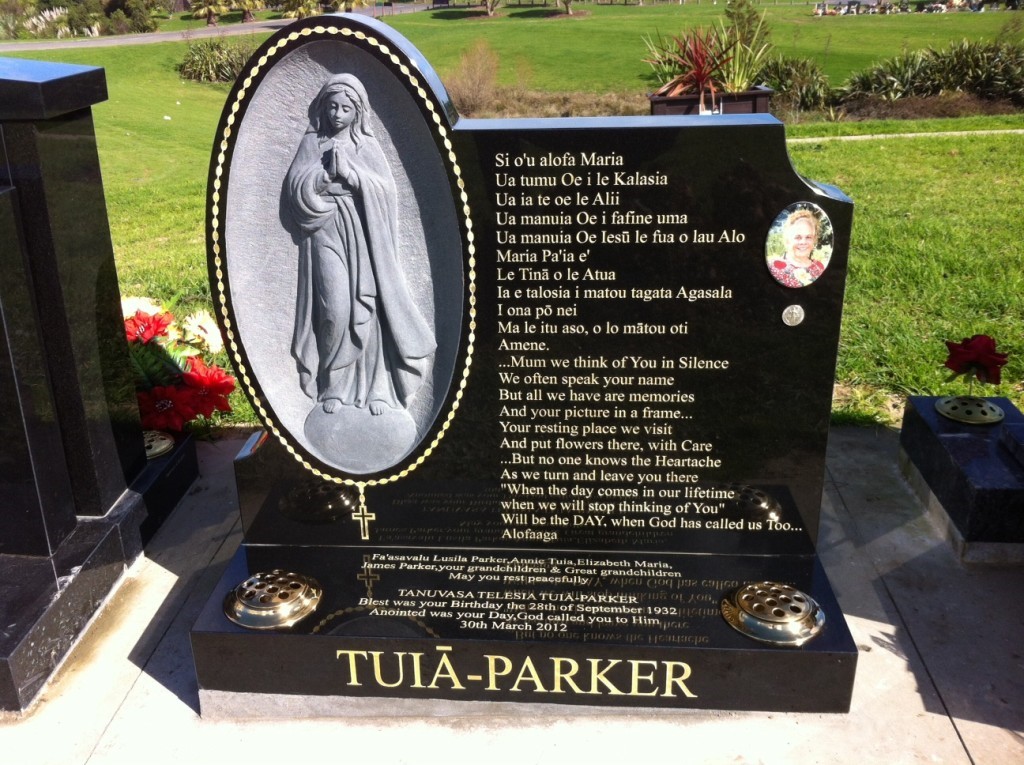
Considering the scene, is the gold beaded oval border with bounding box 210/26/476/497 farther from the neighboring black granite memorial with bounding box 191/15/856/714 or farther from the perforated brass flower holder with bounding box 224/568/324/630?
the perforated brass flower holder with bounding box 224/568/324/630

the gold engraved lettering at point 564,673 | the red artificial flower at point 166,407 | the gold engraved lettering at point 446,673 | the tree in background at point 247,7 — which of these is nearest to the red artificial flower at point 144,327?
the red artificial flower at point 166,407

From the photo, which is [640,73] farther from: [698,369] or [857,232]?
[698,369]

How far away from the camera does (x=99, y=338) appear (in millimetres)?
4355

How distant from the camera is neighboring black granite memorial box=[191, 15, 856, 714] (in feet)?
11.4

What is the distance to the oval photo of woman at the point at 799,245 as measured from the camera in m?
3.51

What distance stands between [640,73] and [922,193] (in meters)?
20.3

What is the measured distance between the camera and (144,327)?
5.71 metres

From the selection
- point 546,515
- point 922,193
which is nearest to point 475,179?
point 546,515

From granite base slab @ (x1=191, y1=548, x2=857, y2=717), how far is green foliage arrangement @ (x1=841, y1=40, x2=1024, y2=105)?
62.8ft

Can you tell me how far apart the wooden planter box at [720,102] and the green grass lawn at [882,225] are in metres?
1.58

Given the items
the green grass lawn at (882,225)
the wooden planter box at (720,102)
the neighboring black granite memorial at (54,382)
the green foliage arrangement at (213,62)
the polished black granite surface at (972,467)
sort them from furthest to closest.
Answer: the green foliage arrangement at (213,62) → the wooden planter box at (720,102) → the green grass lawn at (882,225) → the polished black granite surface at (972,467) → the neighboring black granite memorial at (54,382)

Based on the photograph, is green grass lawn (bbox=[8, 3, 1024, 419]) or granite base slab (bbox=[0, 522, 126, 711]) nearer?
granite base slab (bbox=[0, 522, 126, 711])

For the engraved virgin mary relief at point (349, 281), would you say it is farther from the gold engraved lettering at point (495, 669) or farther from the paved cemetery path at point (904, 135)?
the paved cemetery path at point (904, 135)

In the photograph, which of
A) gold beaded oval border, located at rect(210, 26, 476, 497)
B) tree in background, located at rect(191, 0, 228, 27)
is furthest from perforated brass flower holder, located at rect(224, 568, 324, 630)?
tree in background, located at rect(191, 0, 228, 27)
